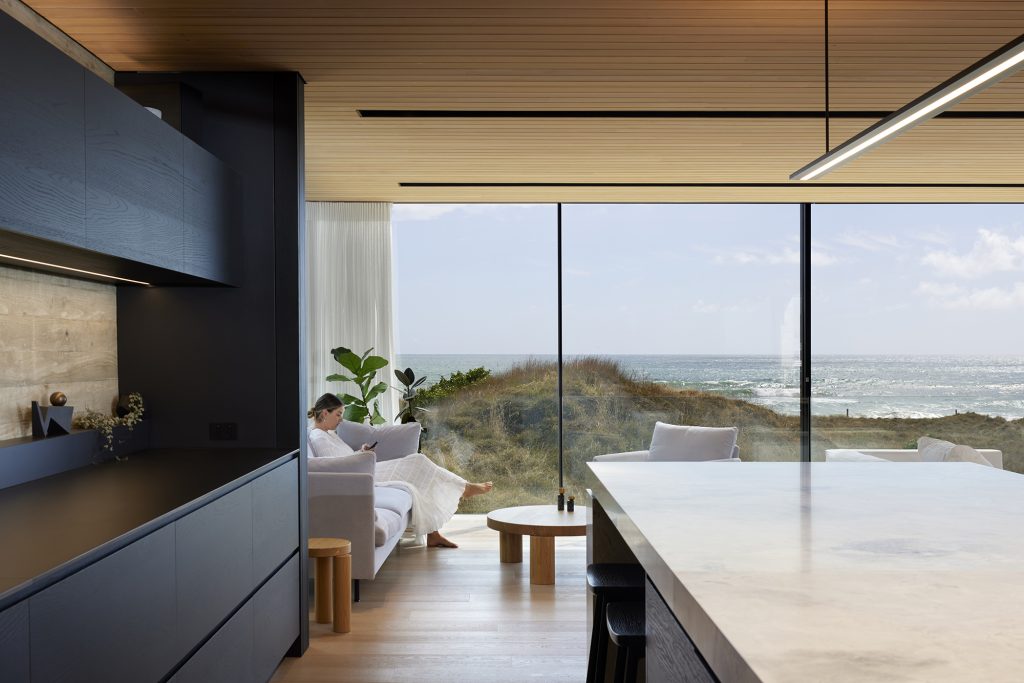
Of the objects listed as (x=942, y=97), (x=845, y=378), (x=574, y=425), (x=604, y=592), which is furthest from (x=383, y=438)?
(x=942, y=97)

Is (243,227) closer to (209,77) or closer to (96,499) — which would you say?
(209,77)

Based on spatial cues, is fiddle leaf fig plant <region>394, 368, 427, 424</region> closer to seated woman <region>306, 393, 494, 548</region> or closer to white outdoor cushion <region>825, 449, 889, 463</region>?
seated woman <region>306, 393, 494, 548</region>

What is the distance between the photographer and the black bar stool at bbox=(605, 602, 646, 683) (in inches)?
84.0

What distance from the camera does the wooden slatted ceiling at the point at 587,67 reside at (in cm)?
310

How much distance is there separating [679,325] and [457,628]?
4.01 metres

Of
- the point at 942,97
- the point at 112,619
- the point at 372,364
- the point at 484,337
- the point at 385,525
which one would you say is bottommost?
the point at 385,525

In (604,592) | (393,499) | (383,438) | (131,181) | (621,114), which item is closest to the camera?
(604,592)

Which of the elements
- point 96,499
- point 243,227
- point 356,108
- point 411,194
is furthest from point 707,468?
point 411,194

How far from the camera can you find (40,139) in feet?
7.23

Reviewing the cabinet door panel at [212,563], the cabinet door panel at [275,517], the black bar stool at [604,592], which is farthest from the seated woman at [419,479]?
the black bar stool at [604,592]

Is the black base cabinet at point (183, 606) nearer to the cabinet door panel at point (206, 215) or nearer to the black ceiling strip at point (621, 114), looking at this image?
the cabinet door panel at point (206, 215)

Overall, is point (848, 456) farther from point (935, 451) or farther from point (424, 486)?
point (424, 486)

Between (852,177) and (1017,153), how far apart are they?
1.00 metres

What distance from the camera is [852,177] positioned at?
19.6ft
